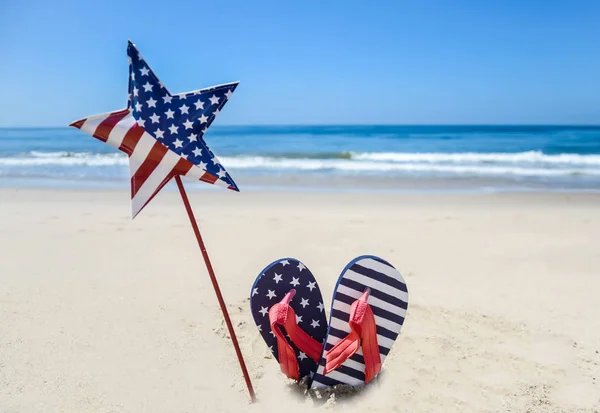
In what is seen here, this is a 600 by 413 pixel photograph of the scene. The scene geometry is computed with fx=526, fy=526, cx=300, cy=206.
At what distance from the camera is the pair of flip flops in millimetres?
2787

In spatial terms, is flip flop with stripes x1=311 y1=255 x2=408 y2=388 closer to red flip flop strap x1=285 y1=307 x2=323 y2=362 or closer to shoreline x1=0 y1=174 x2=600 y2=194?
red flip flop strap x1=285 y1=307 x2=323 y2=362

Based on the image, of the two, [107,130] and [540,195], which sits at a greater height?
[107,130]

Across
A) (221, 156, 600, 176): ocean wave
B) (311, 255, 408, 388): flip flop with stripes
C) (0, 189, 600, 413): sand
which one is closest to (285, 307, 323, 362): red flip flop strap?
(311, 255, 408, 388): flip flop with stripes

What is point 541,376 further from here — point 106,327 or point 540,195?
point 540,195

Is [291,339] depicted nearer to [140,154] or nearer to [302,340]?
[302,340]

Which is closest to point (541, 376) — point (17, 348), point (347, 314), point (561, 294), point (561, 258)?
point (347, 314)

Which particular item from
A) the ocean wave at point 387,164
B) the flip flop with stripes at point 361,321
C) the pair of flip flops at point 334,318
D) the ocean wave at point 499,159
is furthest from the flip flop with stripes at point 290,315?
the ocean wave at point 499,159

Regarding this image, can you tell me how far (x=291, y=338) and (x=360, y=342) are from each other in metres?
0.37

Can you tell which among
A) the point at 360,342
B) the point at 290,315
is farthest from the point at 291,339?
the point at 360,342

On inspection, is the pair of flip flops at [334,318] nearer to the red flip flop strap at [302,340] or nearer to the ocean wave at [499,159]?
the red flip flop strap at [302,340]

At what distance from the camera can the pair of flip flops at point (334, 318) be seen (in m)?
2.79

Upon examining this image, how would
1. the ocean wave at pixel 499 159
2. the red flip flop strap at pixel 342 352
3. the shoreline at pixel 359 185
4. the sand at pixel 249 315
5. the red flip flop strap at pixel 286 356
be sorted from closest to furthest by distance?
the red flip flop strap at pixel 342 352
the red flip flop strap at pixel 286 356
the sand at pixel 249 315
the shoreline at pixel 359 185
the ocean wave at pixel 499 159

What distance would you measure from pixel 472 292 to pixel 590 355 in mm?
1214

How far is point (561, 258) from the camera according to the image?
5.52 metres
